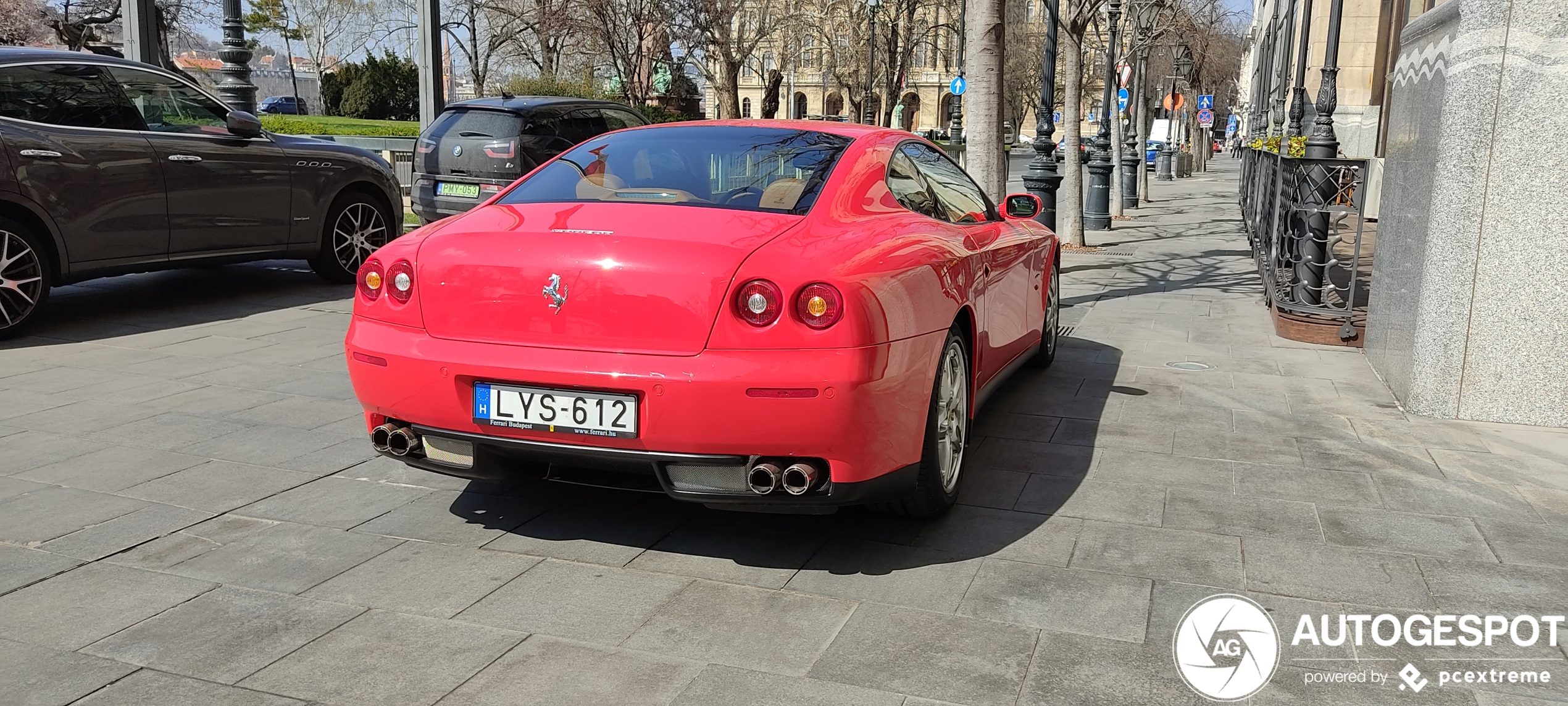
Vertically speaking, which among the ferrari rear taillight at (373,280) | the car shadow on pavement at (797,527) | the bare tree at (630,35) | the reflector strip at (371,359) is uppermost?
the bare tree at (630,35)

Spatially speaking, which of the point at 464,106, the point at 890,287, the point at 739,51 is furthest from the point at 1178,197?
the point at 890,287

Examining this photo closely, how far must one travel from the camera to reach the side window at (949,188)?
5.22 metres

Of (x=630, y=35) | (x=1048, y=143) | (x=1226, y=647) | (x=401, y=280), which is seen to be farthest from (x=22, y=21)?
(x=1226, y=647)

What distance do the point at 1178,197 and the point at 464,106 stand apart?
21.3 m

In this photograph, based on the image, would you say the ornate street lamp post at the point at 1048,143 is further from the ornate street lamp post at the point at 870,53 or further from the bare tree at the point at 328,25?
the bare tree at the point at 328,25

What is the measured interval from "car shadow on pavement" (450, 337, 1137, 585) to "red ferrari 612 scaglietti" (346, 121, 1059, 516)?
213mm

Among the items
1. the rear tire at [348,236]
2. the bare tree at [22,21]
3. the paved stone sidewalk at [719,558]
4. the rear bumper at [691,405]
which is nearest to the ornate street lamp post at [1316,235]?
the paved stone sidewalk at [719,558]

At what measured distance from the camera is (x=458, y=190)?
1233cm

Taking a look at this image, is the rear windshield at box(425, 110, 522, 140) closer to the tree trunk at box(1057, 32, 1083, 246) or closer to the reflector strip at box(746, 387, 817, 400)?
the tree trunk at box(1057, 32, 1083, 246)

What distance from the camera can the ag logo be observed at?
3.19m

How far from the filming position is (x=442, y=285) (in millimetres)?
3832

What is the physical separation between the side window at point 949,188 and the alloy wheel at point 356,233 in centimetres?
594

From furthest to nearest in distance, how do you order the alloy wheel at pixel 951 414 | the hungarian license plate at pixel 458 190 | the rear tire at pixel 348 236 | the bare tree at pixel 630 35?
the bare tree at pixel 630 35 → the hungarian license plate at pixel 458 190 → the rear tire at pixel 348 236 → the alloy wheel at pixel 951 414

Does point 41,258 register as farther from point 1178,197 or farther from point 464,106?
point 1178,197
